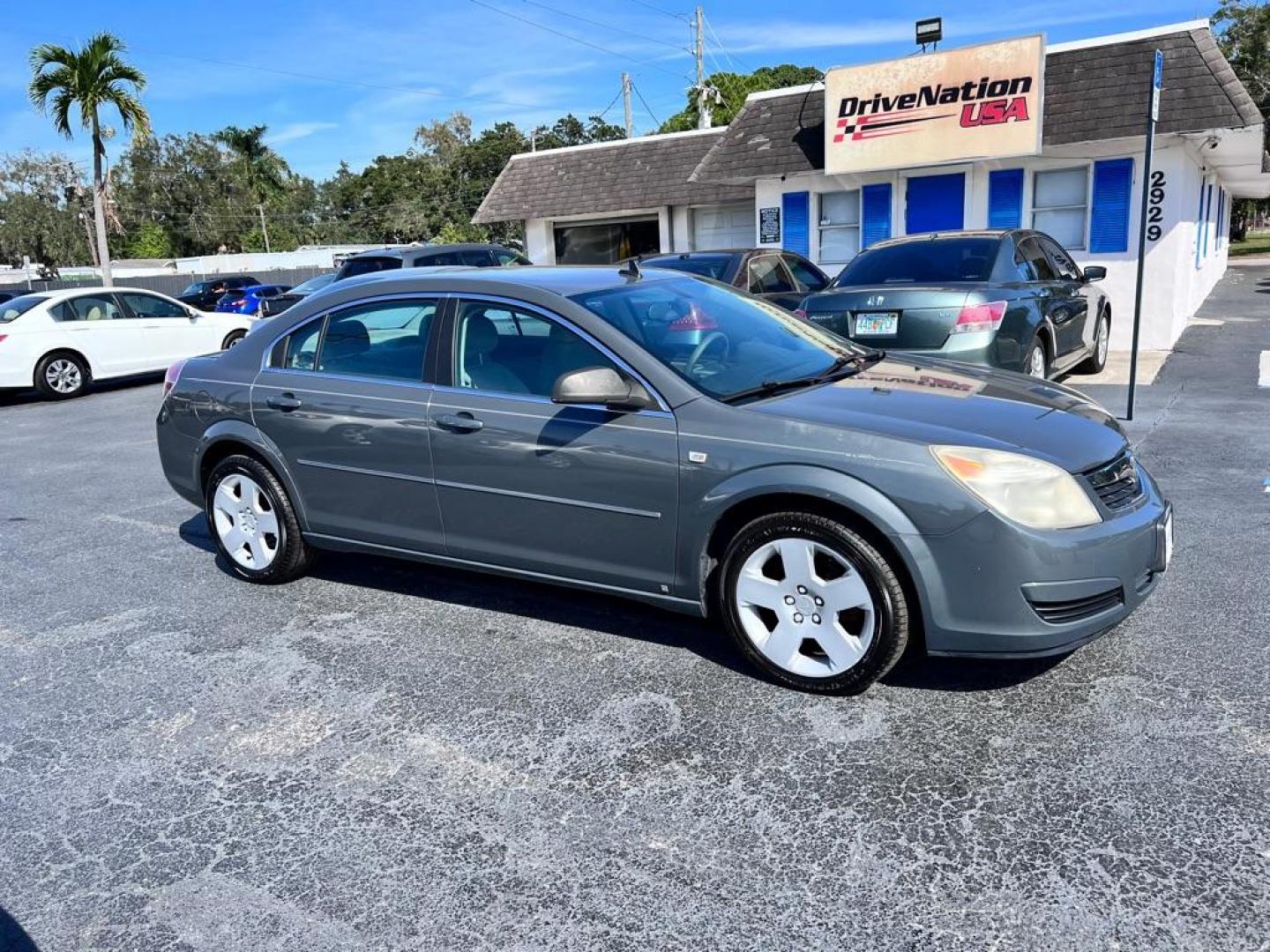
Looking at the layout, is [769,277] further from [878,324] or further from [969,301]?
[969,301]

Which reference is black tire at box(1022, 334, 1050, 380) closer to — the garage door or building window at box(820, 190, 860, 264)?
building window at box(820, 190, 860, 264)

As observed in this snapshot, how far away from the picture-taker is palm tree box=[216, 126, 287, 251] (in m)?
70.6

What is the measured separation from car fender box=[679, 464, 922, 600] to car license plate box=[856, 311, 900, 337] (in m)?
4.50

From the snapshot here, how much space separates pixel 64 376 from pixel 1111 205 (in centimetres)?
1496

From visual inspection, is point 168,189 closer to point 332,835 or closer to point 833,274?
point 833,274

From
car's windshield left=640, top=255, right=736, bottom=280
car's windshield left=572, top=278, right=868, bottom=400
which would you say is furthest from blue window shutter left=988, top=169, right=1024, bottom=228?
car's windshield left=572, top=278, right=868, bottom=400

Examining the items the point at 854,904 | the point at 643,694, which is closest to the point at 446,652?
the point at 643,694

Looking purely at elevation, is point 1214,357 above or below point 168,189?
below

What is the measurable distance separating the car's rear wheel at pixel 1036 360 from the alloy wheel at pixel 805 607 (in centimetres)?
510

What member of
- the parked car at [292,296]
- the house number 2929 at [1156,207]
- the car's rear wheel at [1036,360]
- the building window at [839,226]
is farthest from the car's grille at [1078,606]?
the building window at [839,226]

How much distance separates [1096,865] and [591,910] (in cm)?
136

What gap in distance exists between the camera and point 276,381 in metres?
5.04

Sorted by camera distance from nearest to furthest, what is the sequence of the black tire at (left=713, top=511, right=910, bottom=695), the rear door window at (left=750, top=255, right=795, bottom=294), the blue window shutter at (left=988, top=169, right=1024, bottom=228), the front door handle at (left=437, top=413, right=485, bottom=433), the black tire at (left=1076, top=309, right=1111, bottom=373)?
the black tire at (left=713, top=511, right=910, bottom=695) → the front door handle at (left=437, top=413, right=485, bottom=433) → the rear door window at (left=750, top=255, right=795, bottom=294) → the black tire at (left=1076, top=309, right=1111, bottom=373) → the blue window shutter at (left=988, top=169, right=1024, bottom=228)

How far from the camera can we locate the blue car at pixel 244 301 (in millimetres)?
23547
